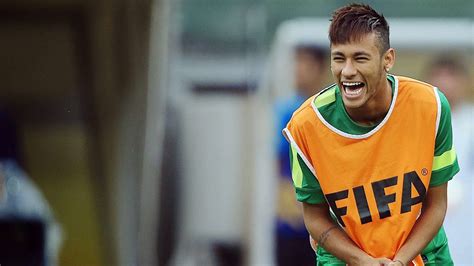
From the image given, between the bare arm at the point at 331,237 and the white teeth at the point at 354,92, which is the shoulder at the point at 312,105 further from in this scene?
the bare arm at the point at 331,237

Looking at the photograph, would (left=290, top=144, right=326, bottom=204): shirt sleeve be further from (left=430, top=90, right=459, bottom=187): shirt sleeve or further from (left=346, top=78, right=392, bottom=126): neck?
(left=430, top=90, right=459, bottom=187): shirt sleeve

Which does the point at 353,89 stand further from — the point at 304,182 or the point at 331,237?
A: the point at 331,237

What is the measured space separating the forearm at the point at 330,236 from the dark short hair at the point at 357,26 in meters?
0.66

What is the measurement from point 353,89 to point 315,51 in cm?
458

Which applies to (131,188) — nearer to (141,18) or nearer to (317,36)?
(141,18)

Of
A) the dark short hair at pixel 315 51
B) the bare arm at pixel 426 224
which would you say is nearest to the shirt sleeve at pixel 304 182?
the bare arm at pixel 426 224

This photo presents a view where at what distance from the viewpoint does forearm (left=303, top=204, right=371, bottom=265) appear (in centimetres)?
459

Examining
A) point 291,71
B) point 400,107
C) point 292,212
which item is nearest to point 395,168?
point 400,107

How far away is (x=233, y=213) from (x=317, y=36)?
2.04m

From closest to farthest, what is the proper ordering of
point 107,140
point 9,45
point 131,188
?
point 131,188 → point 107,140 → point 9,45

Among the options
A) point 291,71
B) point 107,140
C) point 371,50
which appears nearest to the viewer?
point 371,50

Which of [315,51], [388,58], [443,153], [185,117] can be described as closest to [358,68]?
[388,58]

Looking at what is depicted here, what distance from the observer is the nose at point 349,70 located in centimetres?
441

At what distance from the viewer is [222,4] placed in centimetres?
1142
